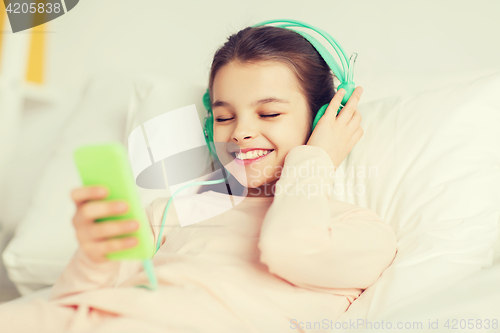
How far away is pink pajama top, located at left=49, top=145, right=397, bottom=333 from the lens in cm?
55

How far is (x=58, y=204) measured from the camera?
3.54ft

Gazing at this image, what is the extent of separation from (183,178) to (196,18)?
68 cm

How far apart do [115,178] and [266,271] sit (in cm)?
37

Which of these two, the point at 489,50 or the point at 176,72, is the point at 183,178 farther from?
the point at 489,50

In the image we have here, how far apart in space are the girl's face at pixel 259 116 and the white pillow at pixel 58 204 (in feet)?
1.66

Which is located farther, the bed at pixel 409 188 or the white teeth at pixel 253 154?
the white teeth at pixel 253 154

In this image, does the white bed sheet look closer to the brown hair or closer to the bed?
the bed

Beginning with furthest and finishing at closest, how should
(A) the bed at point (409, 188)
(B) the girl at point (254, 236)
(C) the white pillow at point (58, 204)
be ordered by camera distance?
(C) the white pillow at point (58, 204) < (A) the bed at point (409, 188) < (B) the girl at point (254, 236)

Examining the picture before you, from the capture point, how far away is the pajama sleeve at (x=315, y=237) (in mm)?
581

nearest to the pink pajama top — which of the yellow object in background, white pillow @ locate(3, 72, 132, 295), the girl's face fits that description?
the girl's face

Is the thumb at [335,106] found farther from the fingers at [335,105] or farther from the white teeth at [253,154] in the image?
the white teeth at [253,154]

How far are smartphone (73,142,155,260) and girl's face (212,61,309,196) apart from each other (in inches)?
16.9

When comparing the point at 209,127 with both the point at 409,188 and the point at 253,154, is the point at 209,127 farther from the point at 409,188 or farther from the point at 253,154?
the point at 409,188

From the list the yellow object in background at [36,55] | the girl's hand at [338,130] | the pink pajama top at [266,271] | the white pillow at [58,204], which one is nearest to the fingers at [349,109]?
the girl's hand at [338,130]
